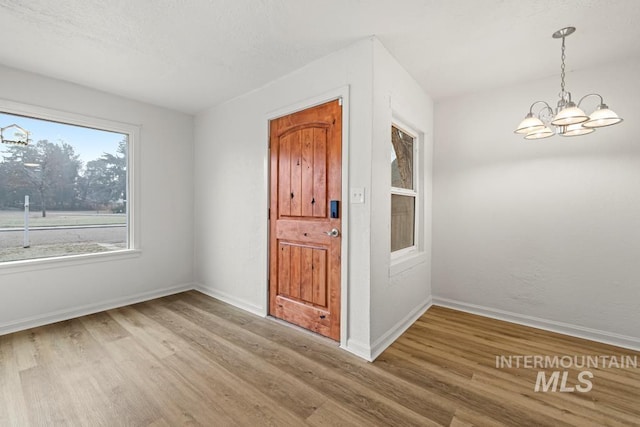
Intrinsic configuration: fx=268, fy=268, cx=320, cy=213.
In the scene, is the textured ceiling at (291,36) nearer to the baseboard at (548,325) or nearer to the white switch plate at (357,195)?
the white switch plate at (357,195)

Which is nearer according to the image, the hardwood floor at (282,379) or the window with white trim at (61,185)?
the hardwood floor at (282,379)

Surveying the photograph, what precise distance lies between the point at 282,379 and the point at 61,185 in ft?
11.2

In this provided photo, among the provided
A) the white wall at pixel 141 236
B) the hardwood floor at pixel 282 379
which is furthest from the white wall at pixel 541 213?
the white wall at pixel 141 236

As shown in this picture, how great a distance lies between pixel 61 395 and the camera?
180cm

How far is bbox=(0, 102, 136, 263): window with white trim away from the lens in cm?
283

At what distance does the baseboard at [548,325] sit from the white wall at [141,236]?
379 cm

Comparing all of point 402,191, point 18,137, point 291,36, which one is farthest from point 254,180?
point 18,137

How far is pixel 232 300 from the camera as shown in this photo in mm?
3498

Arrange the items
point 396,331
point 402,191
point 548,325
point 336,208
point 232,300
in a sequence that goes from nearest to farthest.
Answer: point 336,208
point 396,331
point 548,325
point 402,191
point 232,300

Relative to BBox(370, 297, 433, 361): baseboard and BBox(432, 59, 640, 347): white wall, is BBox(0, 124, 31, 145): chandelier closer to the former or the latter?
BBox(370, 297, 433, 361): baseboard

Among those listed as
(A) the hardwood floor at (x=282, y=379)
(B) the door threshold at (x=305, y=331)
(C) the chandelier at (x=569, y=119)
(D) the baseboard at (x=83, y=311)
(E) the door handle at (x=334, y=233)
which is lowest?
(A) the hardwood floor at (x=282, y=379)

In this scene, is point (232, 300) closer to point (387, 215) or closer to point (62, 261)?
point (62, 261)

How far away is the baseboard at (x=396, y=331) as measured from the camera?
228 centimetres

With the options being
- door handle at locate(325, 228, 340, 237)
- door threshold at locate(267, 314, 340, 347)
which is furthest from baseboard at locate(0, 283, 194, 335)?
door handle at locate(325, 228, 340, 237)
